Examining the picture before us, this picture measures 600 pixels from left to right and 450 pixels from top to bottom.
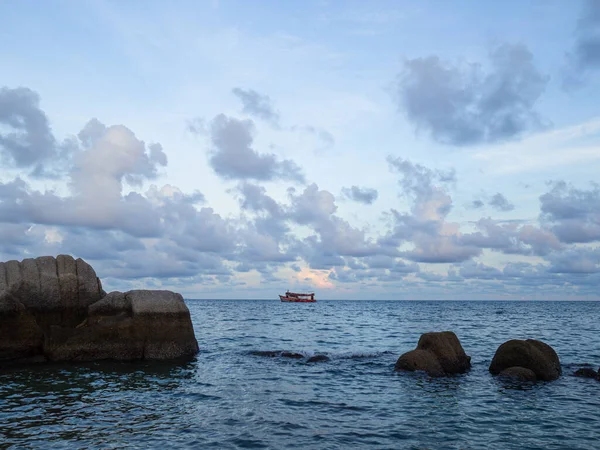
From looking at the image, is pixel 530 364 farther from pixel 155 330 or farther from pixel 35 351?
pixel 35 351

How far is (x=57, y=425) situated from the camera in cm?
1359

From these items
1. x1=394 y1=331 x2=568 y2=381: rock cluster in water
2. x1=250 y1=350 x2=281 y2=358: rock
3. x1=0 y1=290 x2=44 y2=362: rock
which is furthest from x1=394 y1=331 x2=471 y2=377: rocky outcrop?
x1=0 y1=290 x2=44 y2=362: rock

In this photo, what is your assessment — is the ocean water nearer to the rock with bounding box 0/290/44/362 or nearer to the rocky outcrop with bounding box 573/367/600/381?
the rocky outcrop with bounding box 573/367/600/381

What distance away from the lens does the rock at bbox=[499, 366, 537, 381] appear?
21.0 m

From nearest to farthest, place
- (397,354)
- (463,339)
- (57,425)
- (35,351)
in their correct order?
(57,425)
(35,351)
(397,354)
(463,339)

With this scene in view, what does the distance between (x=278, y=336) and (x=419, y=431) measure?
29.3 m

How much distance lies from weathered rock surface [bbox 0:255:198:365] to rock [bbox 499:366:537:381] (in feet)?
55.4

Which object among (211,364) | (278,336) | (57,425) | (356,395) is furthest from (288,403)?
(278,336)

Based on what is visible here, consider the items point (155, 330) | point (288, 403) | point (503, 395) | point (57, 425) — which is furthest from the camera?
point (155, 330)

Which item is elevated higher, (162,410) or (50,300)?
(50,300)

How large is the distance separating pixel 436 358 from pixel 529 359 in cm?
418

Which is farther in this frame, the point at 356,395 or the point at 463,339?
the point at 463,339

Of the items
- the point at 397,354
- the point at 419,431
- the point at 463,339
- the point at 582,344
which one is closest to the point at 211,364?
the point at 397,354

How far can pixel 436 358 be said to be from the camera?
22828 millimetres
